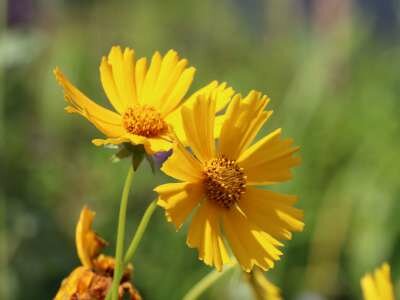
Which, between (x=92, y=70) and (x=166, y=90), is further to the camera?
(x=92, y=70)

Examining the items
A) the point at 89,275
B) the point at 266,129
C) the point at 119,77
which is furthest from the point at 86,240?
the point at 266,129

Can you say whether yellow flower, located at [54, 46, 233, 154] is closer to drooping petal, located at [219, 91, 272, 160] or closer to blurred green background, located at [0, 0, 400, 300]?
drooping petal, located at [219, 91, 272, 160]

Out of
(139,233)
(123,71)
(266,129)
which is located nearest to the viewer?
(139,233)

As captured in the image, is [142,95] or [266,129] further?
[266,129]

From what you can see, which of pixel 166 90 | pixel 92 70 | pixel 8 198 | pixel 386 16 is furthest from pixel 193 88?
pixel 166 90

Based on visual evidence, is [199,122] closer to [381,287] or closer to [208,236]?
[208,236]

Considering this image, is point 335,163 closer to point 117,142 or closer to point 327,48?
point 327,48

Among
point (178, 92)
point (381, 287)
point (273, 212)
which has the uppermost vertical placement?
point (178, 92)
